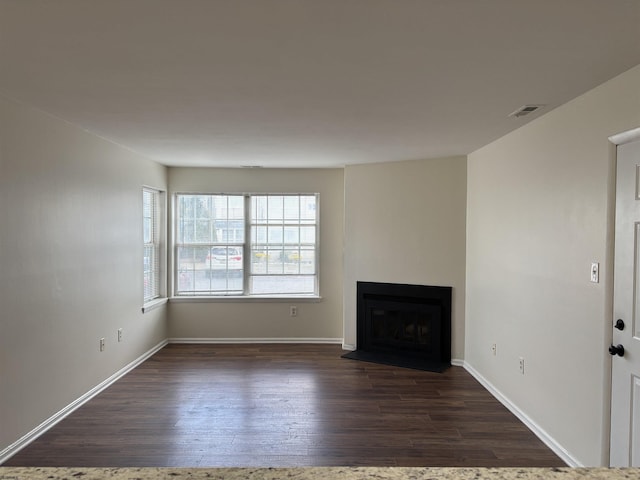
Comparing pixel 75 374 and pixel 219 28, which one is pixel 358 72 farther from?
pixel 75 374

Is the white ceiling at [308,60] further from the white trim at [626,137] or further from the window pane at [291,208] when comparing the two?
the window pane at [291,208]

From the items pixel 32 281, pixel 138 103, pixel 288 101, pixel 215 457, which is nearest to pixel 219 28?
pixel 288 101

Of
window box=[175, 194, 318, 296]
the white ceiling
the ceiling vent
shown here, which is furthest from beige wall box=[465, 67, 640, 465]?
window box=[175, 194, 318, 296]

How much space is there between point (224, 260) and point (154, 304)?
1.07 metres

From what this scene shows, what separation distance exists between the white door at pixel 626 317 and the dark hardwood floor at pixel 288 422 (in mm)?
639

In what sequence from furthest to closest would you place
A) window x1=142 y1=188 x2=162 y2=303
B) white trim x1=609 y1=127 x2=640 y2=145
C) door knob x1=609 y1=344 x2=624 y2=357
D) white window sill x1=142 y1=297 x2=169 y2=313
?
window x1=142 y1=188 x2=162 y2=303 < white window sill x1=142 y1=297 x2=169 y2=313 < door knob x1=609 y1=344 x2=624 y2=357 < white trim x1=609 y1=127 x2=640 y2=145

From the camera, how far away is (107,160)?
13.4ft

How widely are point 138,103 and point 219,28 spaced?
1.32 meters

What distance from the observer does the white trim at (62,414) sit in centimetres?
281

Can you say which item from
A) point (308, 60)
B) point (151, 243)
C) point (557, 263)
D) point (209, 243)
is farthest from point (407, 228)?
point (308, 60)

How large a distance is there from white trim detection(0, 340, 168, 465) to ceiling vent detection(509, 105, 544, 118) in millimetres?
4068

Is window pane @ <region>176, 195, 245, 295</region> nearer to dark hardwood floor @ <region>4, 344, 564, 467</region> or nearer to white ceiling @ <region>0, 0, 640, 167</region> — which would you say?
dark hardwood floor @ <region>4, 344, 564, 467</region>

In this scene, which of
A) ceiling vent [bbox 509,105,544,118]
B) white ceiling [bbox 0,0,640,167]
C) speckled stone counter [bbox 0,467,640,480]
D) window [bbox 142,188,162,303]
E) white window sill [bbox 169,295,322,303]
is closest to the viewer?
speckled stone counter [bbox 0,467,640,480]

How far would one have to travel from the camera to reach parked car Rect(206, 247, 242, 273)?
5844 mm
